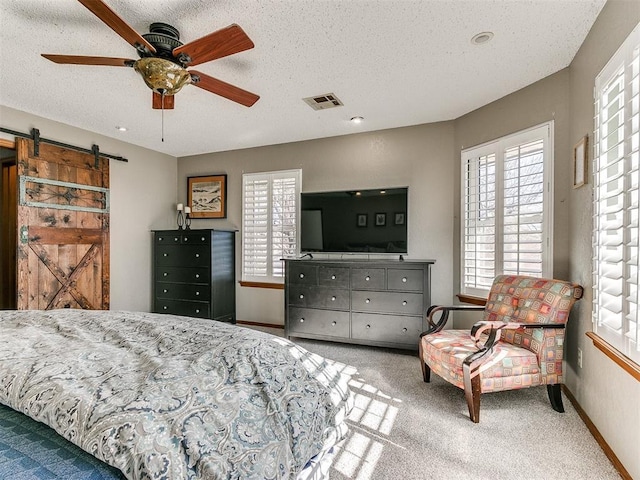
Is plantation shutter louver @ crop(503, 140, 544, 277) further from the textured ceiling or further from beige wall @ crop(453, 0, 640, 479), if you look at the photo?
the textured ceiling

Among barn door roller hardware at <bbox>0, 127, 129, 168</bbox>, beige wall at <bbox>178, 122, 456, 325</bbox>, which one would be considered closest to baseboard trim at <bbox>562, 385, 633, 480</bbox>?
beige wall at <bbox>178, 122, 456, 325</bbox>

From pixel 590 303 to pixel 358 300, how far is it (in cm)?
208

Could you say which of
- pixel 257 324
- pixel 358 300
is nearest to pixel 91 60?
pixel 358 300

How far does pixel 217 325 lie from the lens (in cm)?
175

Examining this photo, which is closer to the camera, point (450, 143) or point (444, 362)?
point (444, 362)

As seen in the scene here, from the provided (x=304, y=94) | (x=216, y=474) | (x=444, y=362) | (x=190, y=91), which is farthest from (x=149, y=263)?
(x=216, y=474)

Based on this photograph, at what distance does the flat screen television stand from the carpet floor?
1588mm

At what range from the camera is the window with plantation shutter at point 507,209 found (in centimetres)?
295

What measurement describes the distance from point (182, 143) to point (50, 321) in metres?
3.53

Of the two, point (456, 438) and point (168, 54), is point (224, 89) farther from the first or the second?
point (456, 438)

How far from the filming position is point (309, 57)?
2.57 metres

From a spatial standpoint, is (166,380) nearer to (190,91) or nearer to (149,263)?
(190,91)

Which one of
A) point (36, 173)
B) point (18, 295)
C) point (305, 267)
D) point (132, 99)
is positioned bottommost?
point (18, 295)

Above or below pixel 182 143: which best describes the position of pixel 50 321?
below
